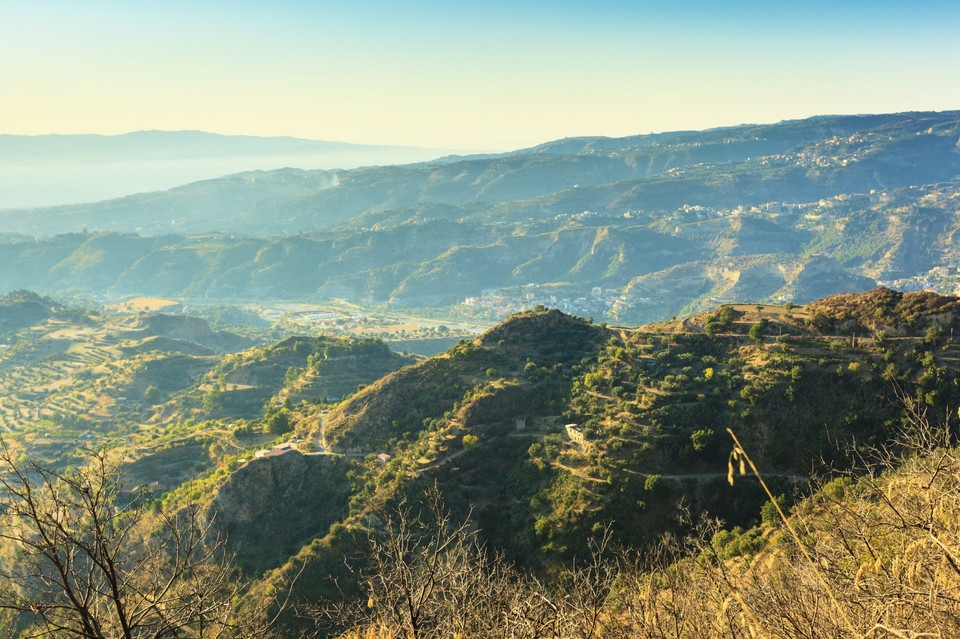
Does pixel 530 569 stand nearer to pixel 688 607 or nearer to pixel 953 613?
pixel 688 607

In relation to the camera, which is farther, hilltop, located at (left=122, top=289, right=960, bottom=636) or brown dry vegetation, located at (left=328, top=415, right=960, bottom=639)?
hilltop, located at (left=122, top=289, right=960, bottom=636)

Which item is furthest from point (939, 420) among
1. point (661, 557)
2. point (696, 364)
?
point (661, 557)

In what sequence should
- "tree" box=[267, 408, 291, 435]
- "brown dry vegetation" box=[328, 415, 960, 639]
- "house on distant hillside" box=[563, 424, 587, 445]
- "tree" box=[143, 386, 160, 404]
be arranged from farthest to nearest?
"tree" box=[143, 386, 160, 404] < "tree" box=[267, 408, 291, 435] < "house on distant hillside" box=[563, 424, 587, 445] < "brown dry vegetation" box=[328, 415, 960, 639]

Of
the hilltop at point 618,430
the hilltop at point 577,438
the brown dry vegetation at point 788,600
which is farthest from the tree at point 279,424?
the brown dry vegetation at point 788,600

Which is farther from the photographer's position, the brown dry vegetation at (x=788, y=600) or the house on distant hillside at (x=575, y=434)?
the house on distant hillside at (x=575, y=434)

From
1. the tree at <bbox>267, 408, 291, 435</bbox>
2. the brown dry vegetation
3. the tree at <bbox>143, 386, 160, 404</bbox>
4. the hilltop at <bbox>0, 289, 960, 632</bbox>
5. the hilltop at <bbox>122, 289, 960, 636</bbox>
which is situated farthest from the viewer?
the tree at <bbox>143, 386, 160, 404</bbox>

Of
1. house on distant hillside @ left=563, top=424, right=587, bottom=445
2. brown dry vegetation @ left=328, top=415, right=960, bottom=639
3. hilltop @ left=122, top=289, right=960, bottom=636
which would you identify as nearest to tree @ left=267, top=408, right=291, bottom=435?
hilltop @ left=122, top=289, right=960, bottom=636

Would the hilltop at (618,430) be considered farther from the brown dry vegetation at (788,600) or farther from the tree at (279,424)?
Result: the brown dry vegetation at (788,600)

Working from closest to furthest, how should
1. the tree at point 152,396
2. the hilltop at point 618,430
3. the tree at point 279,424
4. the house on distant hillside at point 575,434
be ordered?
1. the hilltop at point 618,430
2. the house on distant hillside at point 575,434
3. the tree at point 279,424
4. the tree at point 152,396

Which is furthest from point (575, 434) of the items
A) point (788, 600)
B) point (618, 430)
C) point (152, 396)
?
point (152, 396)

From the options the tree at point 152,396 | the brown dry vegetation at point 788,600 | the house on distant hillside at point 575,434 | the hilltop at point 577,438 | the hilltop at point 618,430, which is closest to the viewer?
the brown dry vegetation at point 788,600

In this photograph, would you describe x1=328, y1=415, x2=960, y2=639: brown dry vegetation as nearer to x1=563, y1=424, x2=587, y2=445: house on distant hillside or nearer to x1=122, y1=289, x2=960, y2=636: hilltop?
x1=122, y1=289, x2=960, y2=636: hilltop
